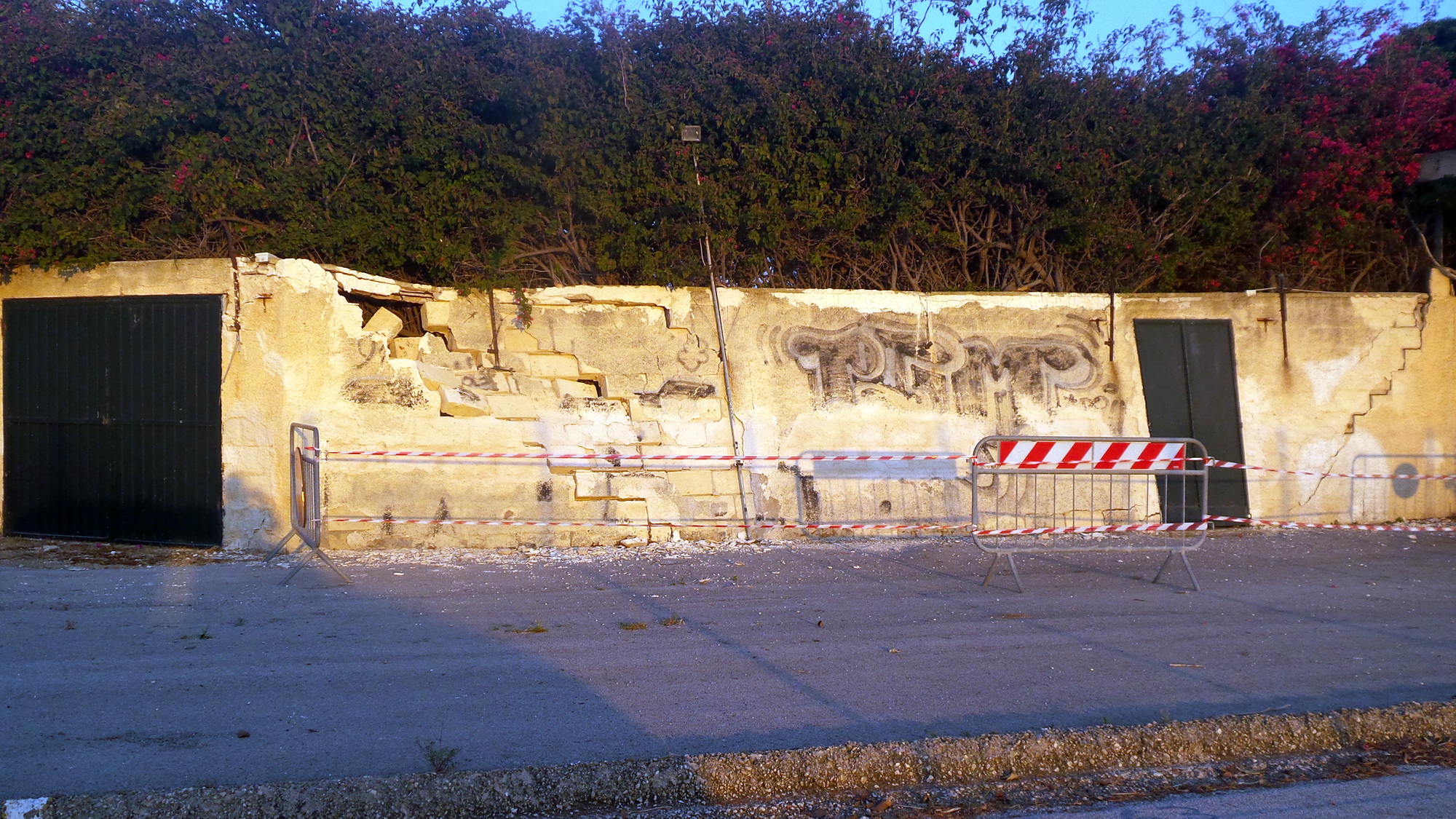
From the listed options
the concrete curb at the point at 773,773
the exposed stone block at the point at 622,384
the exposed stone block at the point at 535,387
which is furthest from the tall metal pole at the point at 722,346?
the concrete curb at the point at 773,773

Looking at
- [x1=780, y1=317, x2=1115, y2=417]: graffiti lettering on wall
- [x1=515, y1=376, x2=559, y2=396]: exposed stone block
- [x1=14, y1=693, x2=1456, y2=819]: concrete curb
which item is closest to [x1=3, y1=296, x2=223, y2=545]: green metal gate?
[x1=515, y1=376, x2=559, y2=396]: exposed stone block

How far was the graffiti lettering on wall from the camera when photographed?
399 inches

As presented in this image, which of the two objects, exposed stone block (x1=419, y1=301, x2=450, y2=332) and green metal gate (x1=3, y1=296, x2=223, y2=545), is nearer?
green metal gate (x1=3, y1=296, x2=223, y2=545)

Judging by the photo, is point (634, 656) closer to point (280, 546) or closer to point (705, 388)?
point (280, 546)

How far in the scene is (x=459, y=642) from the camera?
586 centimetres

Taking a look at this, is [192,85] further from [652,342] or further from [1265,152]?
[1265,152]

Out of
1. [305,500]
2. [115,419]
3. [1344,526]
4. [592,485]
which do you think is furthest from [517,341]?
[1344,526]

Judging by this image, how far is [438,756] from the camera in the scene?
4004mm

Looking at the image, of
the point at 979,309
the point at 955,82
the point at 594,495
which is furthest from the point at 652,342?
the point at 955,82

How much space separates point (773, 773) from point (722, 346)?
635 centimetres

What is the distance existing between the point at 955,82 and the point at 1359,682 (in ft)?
24.6

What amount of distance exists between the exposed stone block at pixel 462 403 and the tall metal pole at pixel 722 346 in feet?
7.67

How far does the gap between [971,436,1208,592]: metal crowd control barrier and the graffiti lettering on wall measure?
2.61 ft

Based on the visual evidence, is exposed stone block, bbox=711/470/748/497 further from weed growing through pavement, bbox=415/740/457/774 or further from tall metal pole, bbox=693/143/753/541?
weed growing through pavement, bbox=415/740/457/774
